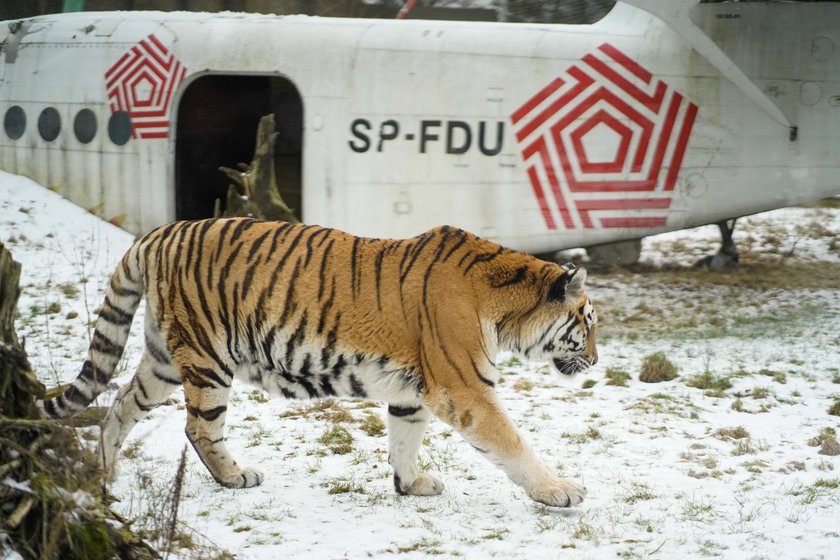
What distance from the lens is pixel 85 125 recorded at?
1169 cm

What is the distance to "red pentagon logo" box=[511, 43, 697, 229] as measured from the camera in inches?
424

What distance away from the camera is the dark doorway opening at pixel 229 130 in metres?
13.4

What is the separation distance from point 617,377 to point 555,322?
2514 millimetres

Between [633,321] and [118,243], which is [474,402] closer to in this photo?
[633,321]

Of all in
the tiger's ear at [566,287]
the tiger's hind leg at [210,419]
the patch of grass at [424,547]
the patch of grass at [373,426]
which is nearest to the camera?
the patch of grass at [424,547]

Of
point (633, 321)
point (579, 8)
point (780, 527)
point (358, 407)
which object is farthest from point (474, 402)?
point (579, 8)

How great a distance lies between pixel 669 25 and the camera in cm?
1029

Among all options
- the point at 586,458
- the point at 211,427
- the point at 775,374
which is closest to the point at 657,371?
the point at 775,374

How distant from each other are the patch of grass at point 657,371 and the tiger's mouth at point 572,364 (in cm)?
240

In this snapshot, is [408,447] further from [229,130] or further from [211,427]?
[229,130]

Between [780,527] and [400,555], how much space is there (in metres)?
1.81

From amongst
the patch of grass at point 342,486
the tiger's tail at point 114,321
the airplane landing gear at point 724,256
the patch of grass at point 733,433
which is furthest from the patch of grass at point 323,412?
the airplane landing gear at point 724,256

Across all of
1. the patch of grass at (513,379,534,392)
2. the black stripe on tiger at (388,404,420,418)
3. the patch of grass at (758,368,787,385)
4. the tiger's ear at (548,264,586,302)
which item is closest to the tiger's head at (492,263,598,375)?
the tiger's ear at (548,264,586,302)

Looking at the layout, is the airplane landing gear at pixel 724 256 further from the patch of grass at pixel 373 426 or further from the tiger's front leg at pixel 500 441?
the tiger's front leg at pixel 500 441
